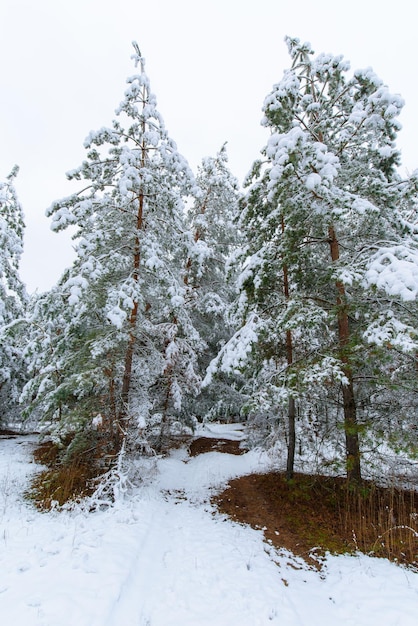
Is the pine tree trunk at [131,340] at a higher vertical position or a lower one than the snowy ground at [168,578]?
higher

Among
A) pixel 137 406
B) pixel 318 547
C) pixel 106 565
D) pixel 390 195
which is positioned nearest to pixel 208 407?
pixel 137 406

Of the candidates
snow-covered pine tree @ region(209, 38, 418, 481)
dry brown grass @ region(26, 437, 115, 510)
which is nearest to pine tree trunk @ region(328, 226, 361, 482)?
snow-covered pine tree @ region(209, 38, 418, 481)

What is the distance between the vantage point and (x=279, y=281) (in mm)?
9406

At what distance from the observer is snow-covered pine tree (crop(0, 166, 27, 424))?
40.4 ft

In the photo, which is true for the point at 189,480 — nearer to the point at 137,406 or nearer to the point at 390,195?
the point at 137,406

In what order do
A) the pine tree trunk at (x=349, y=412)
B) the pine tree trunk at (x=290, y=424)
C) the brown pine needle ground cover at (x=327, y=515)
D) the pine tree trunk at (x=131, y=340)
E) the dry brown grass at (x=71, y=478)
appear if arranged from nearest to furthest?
the brown pine needle ground cover at (x=327, y=515) < the pine tree trunk at (x=349, y=412) < the dry brown grass at (x=71, y=478) < the pine tree trunk at (x=131, y=340) < the pine tree trunk at (x=290, y=424)

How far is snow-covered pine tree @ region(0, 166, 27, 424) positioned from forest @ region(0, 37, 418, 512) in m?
5.30

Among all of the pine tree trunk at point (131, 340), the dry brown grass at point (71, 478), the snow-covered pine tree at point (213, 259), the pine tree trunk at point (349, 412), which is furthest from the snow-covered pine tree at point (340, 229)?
the snow-covered pine tree at point (213, 259)

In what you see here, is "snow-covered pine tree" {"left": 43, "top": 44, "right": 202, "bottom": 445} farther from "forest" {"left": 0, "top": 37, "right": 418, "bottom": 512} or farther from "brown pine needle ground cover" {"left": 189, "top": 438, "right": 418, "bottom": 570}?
"brown pine needle ground cover" {"left": 189, "top": 438, "right": 418, "bottom": 570}

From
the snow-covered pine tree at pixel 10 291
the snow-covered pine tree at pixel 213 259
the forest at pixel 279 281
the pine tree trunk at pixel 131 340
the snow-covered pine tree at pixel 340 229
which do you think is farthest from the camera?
the snow-covered pine tree at pixel 213 259

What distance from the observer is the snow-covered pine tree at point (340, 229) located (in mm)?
5945

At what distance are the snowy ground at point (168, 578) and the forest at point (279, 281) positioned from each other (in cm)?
191

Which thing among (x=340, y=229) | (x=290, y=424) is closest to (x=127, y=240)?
(x=340, y=229)

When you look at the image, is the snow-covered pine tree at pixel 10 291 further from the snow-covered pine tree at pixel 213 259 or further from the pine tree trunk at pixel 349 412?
the pine tree trunk at pixel 349 412
